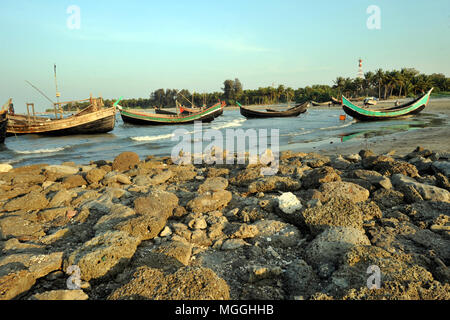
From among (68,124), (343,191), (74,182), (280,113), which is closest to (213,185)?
(343,191)

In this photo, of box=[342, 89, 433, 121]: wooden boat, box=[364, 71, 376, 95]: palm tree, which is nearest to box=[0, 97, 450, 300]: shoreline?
box=[342, 89, 433, 121]: wooden boat

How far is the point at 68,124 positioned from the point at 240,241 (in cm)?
2504

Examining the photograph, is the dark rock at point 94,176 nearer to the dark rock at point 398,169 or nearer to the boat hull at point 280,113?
the dark rock at point 398,169

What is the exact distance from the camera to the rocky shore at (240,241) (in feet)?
7.47

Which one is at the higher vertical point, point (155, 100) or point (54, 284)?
point (155, 100)

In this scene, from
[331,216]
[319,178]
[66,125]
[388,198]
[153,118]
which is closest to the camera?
[331,216]

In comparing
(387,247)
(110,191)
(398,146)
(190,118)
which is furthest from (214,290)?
(190,118)

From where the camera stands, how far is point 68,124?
2378 cm

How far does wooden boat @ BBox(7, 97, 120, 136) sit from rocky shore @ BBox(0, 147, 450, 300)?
20515 millimetres

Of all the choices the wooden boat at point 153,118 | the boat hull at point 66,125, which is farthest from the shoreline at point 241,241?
the wooden boat at point 153,118

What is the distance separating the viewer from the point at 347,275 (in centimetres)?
237

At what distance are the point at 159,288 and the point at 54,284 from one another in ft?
4.19

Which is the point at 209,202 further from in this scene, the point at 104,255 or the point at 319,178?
the point at 319,178
